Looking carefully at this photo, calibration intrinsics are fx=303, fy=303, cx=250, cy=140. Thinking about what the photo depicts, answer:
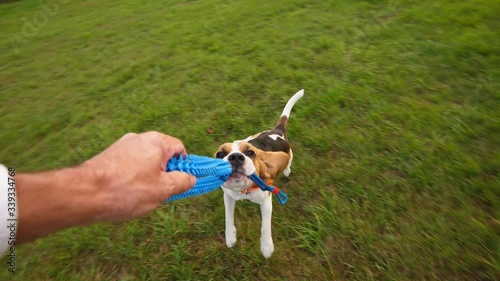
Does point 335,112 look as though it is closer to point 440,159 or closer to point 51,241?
point 440,159

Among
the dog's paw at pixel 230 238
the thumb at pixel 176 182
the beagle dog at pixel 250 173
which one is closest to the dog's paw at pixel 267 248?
the beagle dog at pixel 250 173

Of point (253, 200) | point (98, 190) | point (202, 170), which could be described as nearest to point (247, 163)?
point (202, 170)

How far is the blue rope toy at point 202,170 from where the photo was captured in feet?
5.08

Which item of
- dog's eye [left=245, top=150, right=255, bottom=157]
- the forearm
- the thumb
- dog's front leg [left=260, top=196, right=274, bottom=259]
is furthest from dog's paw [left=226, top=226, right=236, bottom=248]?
the forearm

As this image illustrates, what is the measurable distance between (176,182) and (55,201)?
0.47m

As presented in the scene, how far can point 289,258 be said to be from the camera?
2377 mm

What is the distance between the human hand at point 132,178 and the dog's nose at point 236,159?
59 cm

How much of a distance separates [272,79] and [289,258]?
8.92ft

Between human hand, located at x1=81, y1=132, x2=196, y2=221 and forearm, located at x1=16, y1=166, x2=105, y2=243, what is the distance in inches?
1.3

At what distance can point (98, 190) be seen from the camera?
1146 mm

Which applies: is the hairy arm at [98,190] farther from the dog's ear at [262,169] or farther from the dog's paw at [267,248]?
the dog's paw at [267,248]

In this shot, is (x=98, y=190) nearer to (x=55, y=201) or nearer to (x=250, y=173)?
(x=55, y=201)

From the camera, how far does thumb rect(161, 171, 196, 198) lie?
4.40 feet

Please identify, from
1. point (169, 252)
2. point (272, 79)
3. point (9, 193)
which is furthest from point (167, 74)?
point (9, 193)
